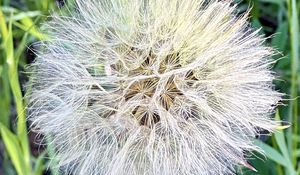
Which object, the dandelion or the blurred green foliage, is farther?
the blurred green foliage

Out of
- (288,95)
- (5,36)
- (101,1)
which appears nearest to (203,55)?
(101,1)

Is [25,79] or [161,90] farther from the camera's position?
[25,79]

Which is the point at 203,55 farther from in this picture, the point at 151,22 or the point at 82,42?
the point at 82,42

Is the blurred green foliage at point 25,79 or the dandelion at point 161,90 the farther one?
the blurred green foliage at point 25,79
